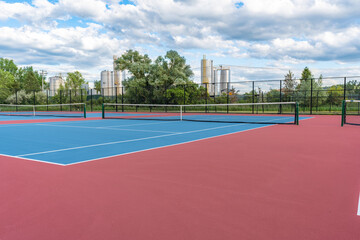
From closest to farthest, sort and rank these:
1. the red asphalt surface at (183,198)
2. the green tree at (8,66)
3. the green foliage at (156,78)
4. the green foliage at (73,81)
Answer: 1. the red asphalt surface at (183,198)
2. the green foliage at (156,78)
3. the green foliage at (73,81)
4. the green tree at (8,66)

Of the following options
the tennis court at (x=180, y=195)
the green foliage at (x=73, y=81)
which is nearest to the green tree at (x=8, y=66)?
the green foliage at (x=73, y=81)

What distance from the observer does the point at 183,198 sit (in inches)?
136

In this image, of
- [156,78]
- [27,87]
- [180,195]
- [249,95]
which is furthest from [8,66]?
[180,195]

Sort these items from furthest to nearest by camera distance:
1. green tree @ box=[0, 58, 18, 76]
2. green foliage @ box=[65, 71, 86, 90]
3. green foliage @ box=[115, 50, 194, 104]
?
green tree @ box=[0, 58, 18, 76], green foliage @ box=[65, 71, 86, 90], green foliage @ box=[115, 50, 194, 104]

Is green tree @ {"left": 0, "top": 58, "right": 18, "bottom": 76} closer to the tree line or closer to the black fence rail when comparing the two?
the tree line

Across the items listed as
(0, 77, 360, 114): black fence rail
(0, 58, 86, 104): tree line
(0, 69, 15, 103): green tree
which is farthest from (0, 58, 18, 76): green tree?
(0, 77, 360, 114): black fence rail

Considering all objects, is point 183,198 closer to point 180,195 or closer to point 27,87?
point 180,195

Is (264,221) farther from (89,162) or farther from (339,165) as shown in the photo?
(89,162)

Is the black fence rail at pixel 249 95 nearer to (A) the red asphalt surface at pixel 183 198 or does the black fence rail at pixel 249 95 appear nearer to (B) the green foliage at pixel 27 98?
(B) the green foliage at pixel 27 98

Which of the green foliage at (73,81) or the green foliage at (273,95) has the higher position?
the green foliage at (73,81)

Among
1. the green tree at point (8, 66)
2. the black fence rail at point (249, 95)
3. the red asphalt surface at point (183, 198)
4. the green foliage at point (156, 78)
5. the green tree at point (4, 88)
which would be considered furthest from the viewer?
the green tree at point (8, 66)

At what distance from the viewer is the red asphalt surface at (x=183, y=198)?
8.55ft

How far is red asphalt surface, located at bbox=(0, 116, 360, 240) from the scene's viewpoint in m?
2.61

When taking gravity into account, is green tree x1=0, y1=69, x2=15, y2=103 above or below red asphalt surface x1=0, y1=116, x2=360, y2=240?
above
